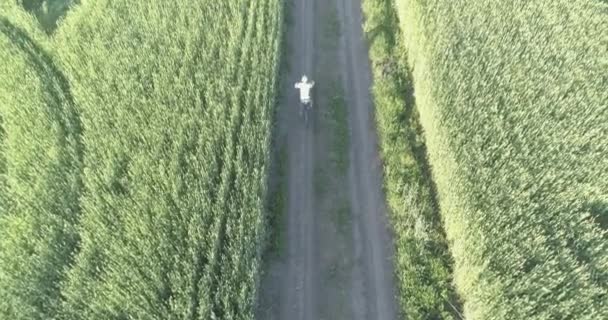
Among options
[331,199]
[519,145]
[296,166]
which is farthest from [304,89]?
[519,145]

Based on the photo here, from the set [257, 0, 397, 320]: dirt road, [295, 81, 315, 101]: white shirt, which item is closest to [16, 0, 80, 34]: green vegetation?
[257, 0, 397, 320]: dirt road

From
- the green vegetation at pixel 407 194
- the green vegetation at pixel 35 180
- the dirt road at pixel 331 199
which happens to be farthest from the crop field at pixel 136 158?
the green vegetation at pixel 407 194

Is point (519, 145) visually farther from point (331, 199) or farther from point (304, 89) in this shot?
point (304, 89)

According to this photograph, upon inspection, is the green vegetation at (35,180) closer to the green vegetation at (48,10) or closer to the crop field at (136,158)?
the crop field at (136,158)

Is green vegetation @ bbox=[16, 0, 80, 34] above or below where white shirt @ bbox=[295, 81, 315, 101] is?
above

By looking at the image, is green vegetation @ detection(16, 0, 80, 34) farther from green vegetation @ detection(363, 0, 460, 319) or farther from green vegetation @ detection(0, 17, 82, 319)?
green vegetation @ detection(363, 0, 460, 319)

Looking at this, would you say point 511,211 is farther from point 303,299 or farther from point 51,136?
point 51,136
